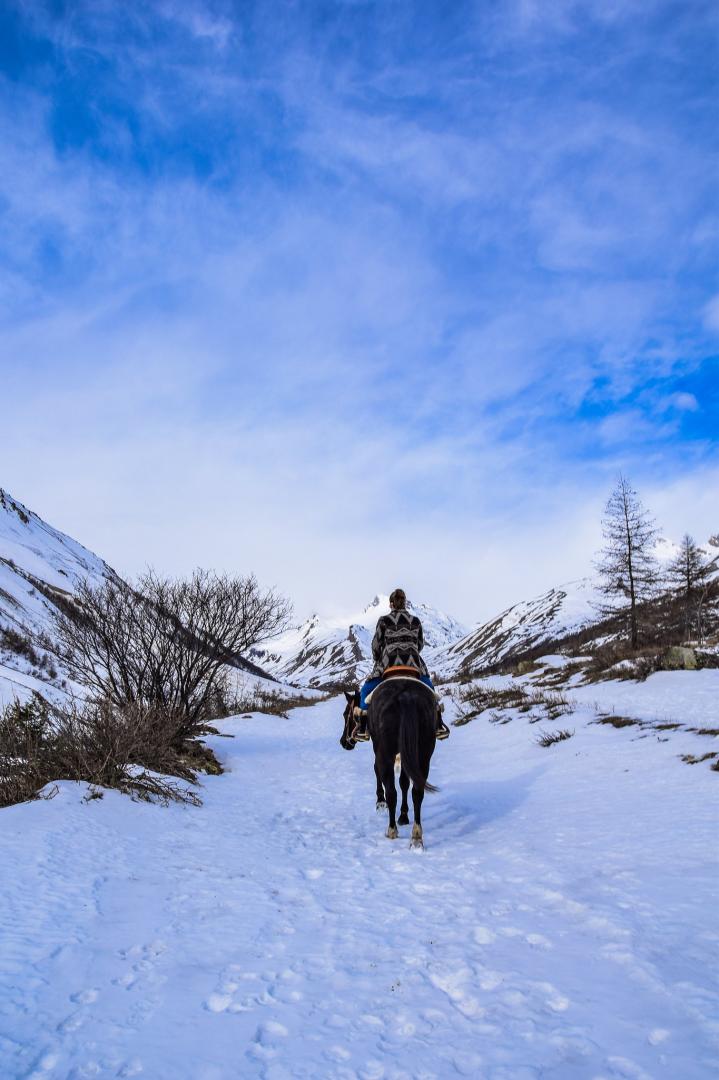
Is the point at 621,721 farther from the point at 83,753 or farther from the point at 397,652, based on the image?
the point at 83,753

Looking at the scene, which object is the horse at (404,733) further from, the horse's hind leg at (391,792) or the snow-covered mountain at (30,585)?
the snow-covered mountain at (30,585)

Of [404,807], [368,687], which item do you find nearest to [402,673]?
[368,687]

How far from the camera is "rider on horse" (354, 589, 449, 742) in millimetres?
7548

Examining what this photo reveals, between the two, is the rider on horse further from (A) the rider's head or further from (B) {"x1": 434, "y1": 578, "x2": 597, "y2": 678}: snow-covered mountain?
(B) {"x1": 434, "y1": 578, "x2": 597, "y2": 678}: snow-covered mountain

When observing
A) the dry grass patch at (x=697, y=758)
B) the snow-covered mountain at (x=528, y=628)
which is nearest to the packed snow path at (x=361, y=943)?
the dry grass patch at (x=697, y=758)

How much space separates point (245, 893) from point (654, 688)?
12.8 m

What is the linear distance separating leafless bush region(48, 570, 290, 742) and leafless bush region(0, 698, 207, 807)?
4.64 metres

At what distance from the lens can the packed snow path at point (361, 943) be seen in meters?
2.52

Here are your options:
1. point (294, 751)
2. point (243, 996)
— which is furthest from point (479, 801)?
point (294, 751)

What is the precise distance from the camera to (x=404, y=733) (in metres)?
6.66

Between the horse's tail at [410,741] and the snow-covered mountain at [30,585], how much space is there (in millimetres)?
7169

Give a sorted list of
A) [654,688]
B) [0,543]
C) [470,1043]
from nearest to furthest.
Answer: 1. [470,1043]
2. [654,688]
3. [0,543]

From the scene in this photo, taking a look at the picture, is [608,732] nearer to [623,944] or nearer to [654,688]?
[654,688]

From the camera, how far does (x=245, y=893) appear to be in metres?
4.63
